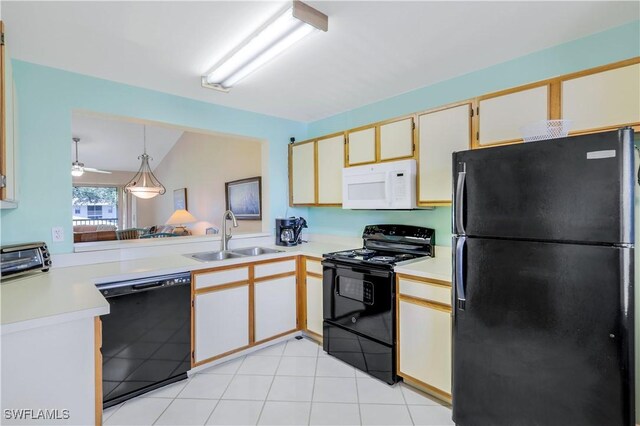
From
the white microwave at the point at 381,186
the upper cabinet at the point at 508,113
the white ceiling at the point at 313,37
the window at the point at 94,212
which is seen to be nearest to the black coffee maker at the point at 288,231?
the white microwave at the point at 381,186

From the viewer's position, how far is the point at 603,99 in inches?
65.8

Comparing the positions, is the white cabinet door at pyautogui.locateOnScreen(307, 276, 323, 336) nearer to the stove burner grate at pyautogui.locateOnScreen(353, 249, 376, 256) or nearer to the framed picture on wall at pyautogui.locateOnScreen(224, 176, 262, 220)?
the stove burner grate at pyautogui.locateOnScreen(353, 249, 376, 256)

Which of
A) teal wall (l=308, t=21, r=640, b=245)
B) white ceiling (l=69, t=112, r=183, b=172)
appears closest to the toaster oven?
teal wall (l=308, t=21, r=640, b=245)

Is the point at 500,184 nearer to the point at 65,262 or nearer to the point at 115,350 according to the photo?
the point at 115,350

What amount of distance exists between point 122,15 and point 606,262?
2.57 metres

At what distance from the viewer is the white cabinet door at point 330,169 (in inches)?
119

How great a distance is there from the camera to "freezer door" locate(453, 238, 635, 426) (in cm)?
127

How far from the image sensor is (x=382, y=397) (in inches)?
83.0

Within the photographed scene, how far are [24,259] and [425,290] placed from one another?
2517mm

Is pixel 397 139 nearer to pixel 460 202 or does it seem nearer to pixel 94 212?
pixel 460 202

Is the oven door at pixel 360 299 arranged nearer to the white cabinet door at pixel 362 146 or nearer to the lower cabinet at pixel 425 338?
the lower cabinet at pixel 425 338

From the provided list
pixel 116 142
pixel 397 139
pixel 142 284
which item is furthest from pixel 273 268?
pixel 116 142

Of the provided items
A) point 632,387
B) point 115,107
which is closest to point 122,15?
point 115,107

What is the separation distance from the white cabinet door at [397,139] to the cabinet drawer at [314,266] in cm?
110
